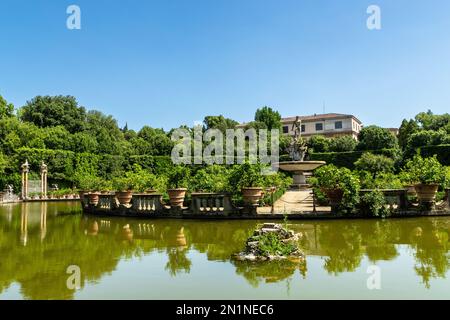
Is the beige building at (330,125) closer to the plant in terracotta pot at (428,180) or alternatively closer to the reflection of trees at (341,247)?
the plant in terracotta pot at (428,180)

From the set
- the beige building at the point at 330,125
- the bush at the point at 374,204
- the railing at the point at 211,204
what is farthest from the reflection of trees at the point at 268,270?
the beige building at the point at 330,125

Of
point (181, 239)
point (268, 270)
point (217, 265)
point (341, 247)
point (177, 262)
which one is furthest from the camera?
point (181, 239)

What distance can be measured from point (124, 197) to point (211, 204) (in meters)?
4.15

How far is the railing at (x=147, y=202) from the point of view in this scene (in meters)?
14.0

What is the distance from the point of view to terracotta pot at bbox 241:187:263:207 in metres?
12.5

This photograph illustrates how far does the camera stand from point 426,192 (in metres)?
12.2

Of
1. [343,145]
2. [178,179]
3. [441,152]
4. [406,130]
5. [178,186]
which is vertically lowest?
[178,186]

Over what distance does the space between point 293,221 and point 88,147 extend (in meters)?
34.4

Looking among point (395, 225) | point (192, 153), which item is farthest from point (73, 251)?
point (192, 153)

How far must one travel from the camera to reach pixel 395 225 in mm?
10531

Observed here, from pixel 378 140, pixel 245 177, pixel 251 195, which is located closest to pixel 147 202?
pixel 245 177

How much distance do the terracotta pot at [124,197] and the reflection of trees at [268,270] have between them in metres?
9.68

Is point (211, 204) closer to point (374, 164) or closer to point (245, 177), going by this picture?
point (245, 177)
